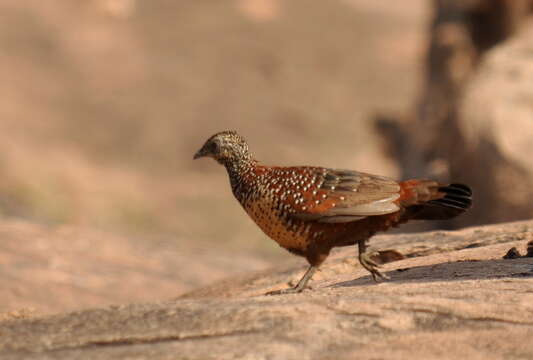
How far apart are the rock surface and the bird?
0.49 metres

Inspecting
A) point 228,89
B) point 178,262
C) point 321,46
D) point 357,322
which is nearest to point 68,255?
point 178,262

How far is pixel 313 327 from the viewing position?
15.7 ft

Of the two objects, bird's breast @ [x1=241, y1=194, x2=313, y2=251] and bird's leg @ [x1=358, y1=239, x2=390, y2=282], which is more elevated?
bird's breast @ [x1=241, y1=194, x2=313, y2=251]

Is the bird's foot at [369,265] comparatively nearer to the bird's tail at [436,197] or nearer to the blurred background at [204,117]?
the bird's tail at [436,197]

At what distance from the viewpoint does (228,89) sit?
22641mm

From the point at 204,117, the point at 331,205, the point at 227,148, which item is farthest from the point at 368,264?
the point at 204,117

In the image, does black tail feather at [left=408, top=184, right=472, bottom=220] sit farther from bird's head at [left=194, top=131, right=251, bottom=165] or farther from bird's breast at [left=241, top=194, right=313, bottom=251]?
bird's head at [left=194, top=131, right=251, bottom=165]

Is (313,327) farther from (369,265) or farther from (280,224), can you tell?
(369,265)

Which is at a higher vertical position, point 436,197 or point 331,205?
point 331,205

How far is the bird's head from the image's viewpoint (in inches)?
259

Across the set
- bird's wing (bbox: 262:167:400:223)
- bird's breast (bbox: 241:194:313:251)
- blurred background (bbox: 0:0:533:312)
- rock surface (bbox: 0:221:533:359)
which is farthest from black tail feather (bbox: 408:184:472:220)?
blurred background (bbox: 0:0:533:312)

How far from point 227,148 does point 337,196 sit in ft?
2.98

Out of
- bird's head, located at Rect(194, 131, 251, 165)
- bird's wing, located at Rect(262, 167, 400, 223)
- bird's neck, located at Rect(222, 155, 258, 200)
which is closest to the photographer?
bird's wing, located at Rect(262, 167, 400, 223)

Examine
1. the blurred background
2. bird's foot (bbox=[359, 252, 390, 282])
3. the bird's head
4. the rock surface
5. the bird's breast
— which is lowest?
the rock surface
